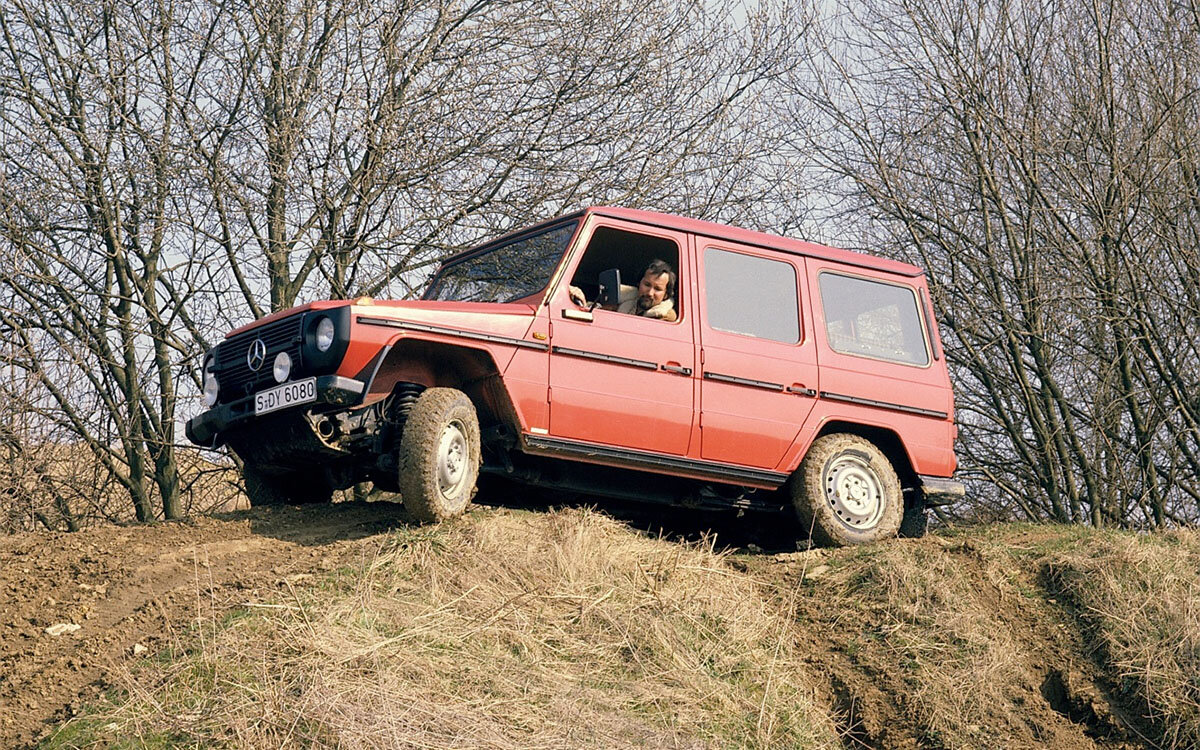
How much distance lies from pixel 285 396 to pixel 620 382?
6.62 ft

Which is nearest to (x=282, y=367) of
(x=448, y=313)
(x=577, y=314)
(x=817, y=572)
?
(x=448, y=313)

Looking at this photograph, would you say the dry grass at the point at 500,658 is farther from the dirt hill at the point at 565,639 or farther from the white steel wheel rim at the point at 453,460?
the white steel wheel rim at the point at 453,460

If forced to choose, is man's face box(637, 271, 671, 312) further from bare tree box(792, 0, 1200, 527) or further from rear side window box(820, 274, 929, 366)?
bare tree box(792, 0, 1200, 527)

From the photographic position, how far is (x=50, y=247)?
1227 cm

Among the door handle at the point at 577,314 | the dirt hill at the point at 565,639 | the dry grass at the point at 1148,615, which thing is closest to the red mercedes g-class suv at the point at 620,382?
the door handle at the point at 577,314

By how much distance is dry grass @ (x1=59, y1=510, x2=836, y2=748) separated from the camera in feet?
17.8

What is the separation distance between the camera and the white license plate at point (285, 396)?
708 centimetres

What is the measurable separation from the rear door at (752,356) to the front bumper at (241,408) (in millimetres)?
2387

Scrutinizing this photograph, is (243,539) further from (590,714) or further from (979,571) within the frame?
(979,571)

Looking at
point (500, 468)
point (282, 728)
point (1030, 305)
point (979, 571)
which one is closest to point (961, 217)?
point (1030, 305)

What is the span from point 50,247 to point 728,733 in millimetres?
8675

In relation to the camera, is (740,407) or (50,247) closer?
(740,407)

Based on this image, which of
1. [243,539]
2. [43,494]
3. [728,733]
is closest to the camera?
[728,733]

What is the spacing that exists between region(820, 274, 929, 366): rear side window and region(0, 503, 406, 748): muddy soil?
3.27 m
